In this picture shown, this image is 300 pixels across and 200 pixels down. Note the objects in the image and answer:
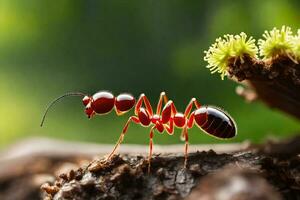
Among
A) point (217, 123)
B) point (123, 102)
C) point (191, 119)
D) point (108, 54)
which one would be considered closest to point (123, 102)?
point (123, 102)

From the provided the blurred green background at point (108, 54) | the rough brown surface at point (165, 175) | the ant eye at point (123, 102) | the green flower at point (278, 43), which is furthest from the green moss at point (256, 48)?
the blurred green background at point (108, 54)

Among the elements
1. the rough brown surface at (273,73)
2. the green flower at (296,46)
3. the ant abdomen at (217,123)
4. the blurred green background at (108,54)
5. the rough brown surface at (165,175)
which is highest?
the blurred green background at (108,54)

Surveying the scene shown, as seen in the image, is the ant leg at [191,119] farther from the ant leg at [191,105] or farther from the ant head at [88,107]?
the ant head at [88,107]

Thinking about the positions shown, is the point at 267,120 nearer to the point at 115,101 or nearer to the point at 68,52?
the point at 68,52

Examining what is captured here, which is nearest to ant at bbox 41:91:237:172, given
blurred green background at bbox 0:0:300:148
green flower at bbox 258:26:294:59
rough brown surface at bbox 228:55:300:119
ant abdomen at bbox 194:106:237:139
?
ant abdomen at bbox 194:106:237:139

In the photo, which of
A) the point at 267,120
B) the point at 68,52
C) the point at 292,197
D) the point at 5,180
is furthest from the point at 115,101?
the point at 68,52

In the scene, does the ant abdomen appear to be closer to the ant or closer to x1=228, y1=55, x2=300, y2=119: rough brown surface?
the ant
